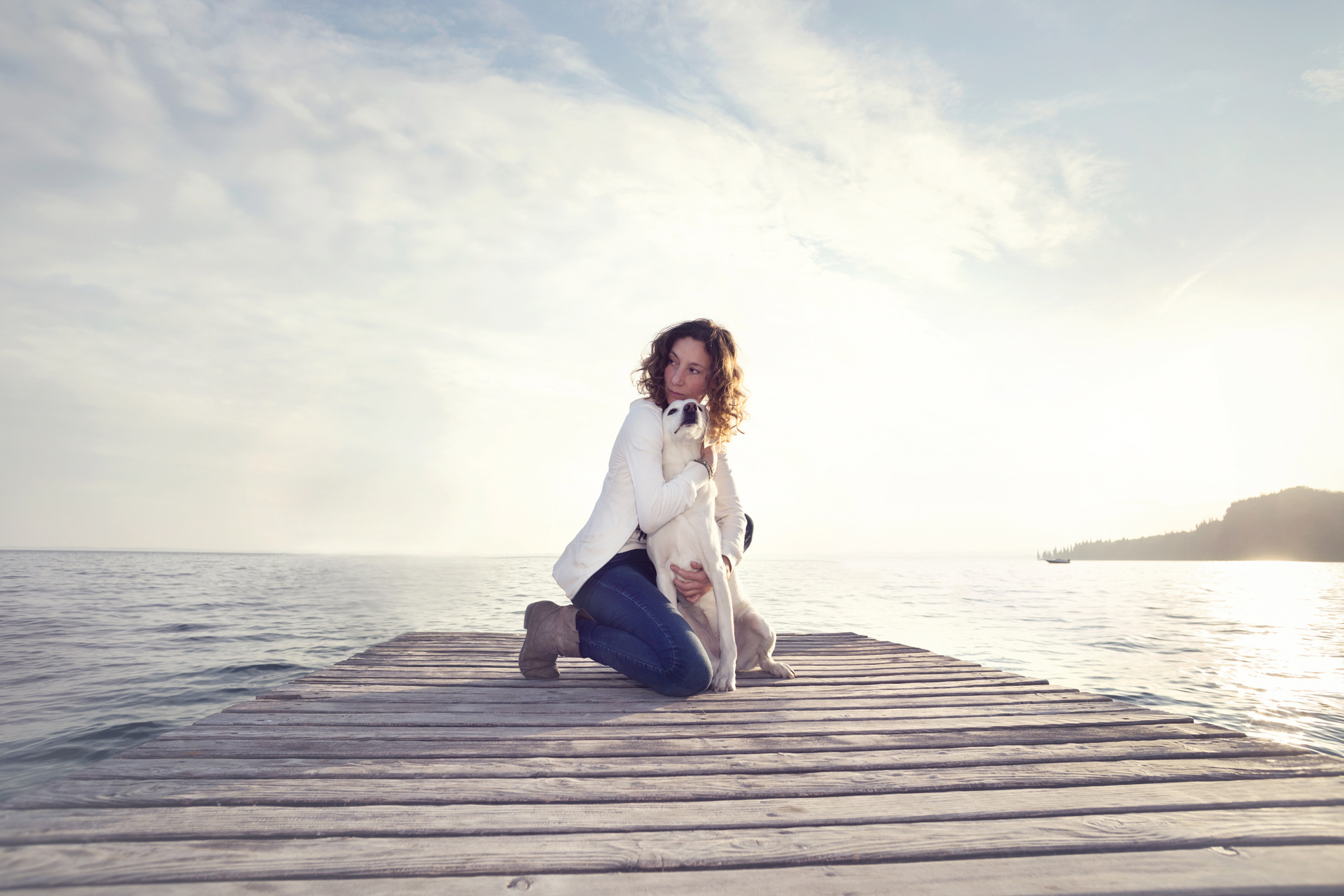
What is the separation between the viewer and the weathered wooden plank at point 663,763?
2.16m

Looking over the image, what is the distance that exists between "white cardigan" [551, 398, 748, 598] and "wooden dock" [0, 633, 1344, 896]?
0.79 metres

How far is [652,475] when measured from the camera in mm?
3389

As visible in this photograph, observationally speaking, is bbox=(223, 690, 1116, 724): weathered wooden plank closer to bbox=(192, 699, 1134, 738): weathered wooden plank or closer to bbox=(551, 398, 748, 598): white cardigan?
bbox=(192, 699, 1134, 738): weathered wooden plank

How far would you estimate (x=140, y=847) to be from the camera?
1626 mm

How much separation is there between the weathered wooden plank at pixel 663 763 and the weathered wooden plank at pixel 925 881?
67 centimetres

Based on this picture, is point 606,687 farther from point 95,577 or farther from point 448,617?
point 95,577

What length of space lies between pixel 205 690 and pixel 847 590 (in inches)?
657

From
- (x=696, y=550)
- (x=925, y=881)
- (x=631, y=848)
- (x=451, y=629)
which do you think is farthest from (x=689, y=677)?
(x=451, y=629)

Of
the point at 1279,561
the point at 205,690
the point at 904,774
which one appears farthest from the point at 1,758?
the point at 1279,561

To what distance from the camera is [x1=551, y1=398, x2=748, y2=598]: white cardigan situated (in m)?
3.35

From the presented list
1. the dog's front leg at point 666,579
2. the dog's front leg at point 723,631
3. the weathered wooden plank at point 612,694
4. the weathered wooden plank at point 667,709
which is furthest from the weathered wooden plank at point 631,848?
the dog's front leg at point 666,579

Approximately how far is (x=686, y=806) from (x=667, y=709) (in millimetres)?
1224

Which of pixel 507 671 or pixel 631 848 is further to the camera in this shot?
pixel 507 671

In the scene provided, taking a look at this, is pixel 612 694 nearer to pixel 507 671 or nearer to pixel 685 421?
pixel 507 671
